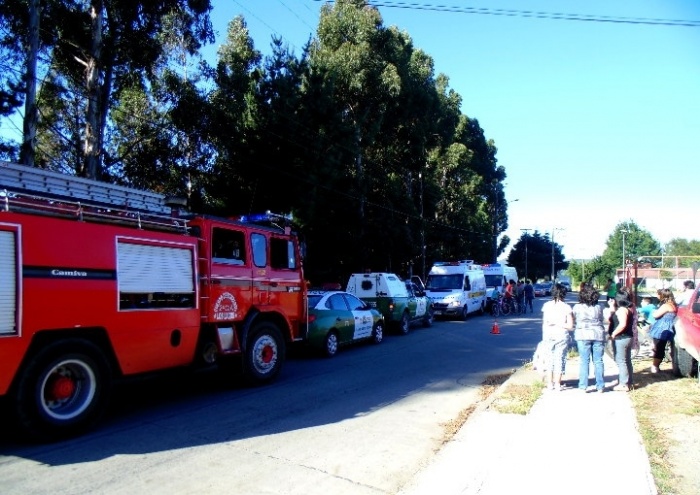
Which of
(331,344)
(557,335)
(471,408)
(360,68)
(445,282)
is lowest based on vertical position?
(471,408)

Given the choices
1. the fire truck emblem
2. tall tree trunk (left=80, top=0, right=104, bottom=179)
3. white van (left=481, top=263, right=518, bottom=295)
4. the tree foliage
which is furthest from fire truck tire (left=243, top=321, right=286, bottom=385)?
the tree foliage

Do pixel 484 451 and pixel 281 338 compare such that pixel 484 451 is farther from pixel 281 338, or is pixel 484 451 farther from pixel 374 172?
pixel 374 172

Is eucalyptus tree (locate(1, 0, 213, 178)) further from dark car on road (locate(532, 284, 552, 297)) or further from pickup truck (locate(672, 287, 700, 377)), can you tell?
dark car on road (locate(532, 284, 552, 297))

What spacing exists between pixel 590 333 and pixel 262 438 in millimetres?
5049

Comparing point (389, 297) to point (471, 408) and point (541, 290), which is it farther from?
point (541, 290)

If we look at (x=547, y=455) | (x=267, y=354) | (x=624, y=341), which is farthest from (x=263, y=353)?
(x=624, y=341)

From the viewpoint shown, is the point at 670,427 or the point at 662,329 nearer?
the point at 670,427

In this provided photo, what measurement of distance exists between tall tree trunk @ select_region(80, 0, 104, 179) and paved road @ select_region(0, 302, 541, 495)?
28.3ft

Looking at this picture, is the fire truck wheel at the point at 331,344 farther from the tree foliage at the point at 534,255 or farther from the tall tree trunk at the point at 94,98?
the tree foliage at the point at 534,255

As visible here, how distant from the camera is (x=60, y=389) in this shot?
6.00 meters

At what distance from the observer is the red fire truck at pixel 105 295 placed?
18.3 feet

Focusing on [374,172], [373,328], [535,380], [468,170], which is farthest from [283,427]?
[468,170]

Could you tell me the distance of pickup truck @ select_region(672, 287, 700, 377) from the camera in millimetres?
8352

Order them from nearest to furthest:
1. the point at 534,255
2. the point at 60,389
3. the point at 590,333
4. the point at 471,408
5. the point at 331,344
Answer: the point at 60,389
the point at 471,408
the point at 590,333
the point at 331,344
the point at 534,255
